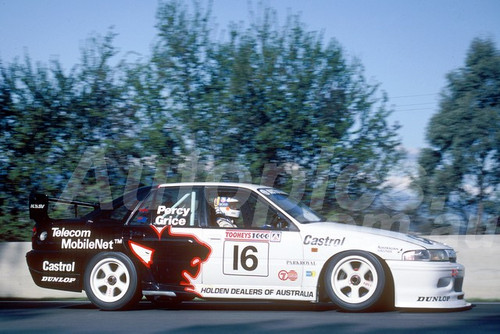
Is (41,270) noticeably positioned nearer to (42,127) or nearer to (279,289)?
(279,289)

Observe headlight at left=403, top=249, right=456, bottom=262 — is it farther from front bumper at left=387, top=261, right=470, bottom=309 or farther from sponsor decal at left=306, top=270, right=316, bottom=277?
sponsor decal at left=306, top=270, right=316, bottom=277

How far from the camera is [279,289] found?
24.2 ft

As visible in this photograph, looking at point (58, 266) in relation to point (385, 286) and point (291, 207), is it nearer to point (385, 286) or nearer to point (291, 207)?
point (291, 207)

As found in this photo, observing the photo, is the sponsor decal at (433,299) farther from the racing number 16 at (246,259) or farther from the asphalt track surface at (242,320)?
the racing number 16 at (246,259)

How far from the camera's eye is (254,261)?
7473 millimetres

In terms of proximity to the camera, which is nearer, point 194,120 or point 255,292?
point 255,292

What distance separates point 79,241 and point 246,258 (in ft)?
7.58

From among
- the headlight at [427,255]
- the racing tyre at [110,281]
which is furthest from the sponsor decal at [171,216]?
the headlight at [427,255]

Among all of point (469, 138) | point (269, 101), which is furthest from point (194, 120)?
point (469, 138)

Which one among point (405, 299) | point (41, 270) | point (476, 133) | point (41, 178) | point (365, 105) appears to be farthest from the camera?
point (476, 133)

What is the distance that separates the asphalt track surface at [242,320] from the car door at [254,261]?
293mm

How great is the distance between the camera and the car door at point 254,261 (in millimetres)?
7371

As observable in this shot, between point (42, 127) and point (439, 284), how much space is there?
398 inches

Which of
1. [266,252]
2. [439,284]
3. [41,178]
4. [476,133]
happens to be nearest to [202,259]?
[266,252]
